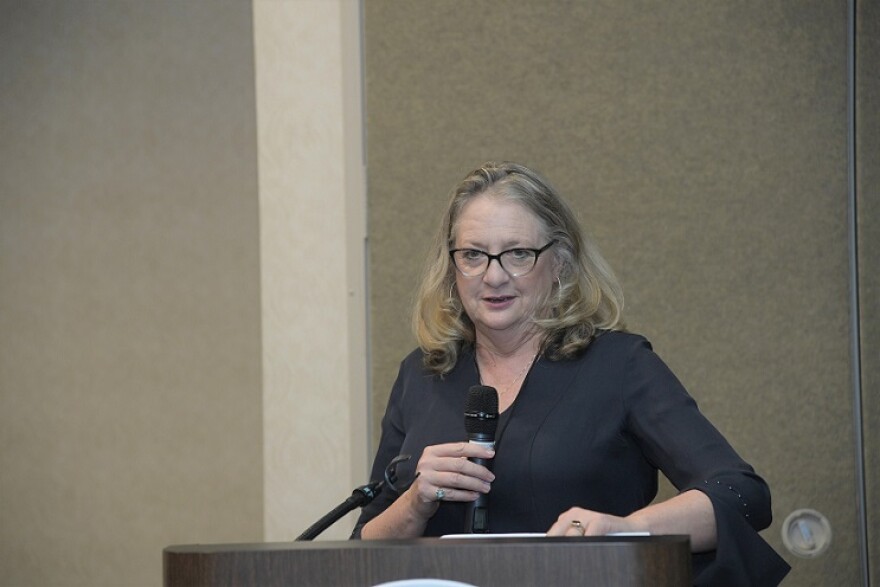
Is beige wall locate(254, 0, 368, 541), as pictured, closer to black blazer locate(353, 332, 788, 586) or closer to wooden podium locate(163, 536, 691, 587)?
black blazer locate(353, 332, 788, 586)

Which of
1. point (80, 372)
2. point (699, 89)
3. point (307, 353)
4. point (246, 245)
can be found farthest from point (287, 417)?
point (699, 89)

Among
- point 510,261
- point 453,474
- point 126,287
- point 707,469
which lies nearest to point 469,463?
point 453,474

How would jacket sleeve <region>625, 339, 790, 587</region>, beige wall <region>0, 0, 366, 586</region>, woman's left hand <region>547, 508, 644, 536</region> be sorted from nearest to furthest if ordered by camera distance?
woman's left hand <region>547, 508, 644, 536</region>, jacket sleeve <region>625, 339, 790, 587</region>, beige wall <region>0, 0, 366, 586</region>

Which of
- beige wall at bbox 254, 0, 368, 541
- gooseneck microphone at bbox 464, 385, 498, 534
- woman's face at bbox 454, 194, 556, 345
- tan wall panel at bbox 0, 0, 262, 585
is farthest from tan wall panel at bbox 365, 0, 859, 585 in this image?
gooseneck microphone at bbox 464, 385, 498, 534

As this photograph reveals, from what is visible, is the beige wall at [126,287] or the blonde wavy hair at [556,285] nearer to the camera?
the blonde wavy hair at [556,285]

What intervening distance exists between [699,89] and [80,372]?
7.92ft

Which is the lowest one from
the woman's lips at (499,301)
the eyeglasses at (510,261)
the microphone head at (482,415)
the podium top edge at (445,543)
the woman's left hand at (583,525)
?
the woman's left hand at (583,525)

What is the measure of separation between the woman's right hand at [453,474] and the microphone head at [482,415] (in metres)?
0.03

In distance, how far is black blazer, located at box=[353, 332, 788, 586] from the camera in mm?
2006

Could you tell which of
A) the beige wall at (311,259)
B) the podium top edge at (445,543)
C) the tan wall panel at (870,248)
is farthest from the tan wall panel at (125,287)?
the podium top edge at (445,543)

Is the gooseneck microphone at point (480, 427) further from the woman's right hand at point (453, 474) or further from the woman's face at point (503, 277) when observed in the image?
the woman's face at point (503, 277)

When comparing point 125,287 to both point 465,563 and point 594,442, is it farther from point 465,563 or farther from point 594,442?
point 465,563

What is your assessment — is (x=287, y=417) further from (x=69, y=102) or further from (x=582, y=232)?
(x=69, y=102)

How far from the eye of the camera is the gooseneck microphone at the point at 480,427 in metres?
1.91
